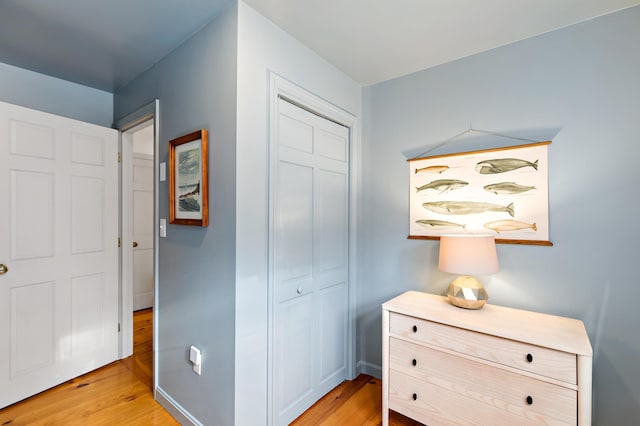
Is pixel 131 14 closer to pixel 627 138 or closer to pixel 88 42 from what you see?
pixel 88 42

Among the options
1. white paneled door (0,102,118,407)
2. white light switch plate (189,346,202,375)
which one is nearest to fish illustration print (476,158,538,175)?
white light switch plate (189,346,202,375)

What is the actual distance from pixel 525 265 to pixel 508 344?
1.99 feet

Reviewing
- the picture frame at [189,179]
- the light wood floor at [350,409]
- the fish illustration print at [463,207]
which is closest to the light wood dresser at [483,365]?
the light wood floor at [350,409]

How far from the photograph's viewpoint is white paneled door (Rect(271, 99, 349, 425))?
5.72ft

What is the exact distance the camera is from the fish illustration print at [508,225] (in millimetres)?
1743

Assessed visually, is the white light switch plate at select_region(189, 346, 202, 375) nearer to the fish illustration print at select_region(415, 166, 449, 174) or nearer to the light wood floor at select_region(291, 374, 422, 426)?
the light wood floor at select_region(291, 374, 422, 426)

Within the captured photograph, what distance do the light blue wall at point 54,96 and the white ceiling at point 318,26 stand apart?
138 mm

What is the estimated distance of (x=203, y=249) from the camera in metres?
1.66

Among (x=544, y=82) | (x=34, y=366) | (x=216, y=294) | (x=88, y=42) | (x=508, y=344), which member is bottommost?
(x=34, y=366)

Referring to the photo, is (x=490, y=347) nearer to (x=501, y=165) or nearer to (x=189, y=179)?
(x=501, y=165)

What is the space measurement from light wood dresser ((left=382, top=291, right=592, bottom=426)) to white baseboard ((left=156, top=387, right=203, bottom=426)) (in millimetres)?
1166

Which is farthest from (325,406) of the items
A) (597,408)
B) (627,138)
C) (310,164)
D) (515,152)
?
(627,138)

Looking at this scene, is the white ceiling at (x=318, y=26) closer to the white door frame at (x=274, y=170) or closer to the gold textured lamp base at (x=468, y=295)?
the white door frame at (x=274, y=170)

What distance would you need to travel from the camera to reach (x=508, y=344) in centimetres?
138
